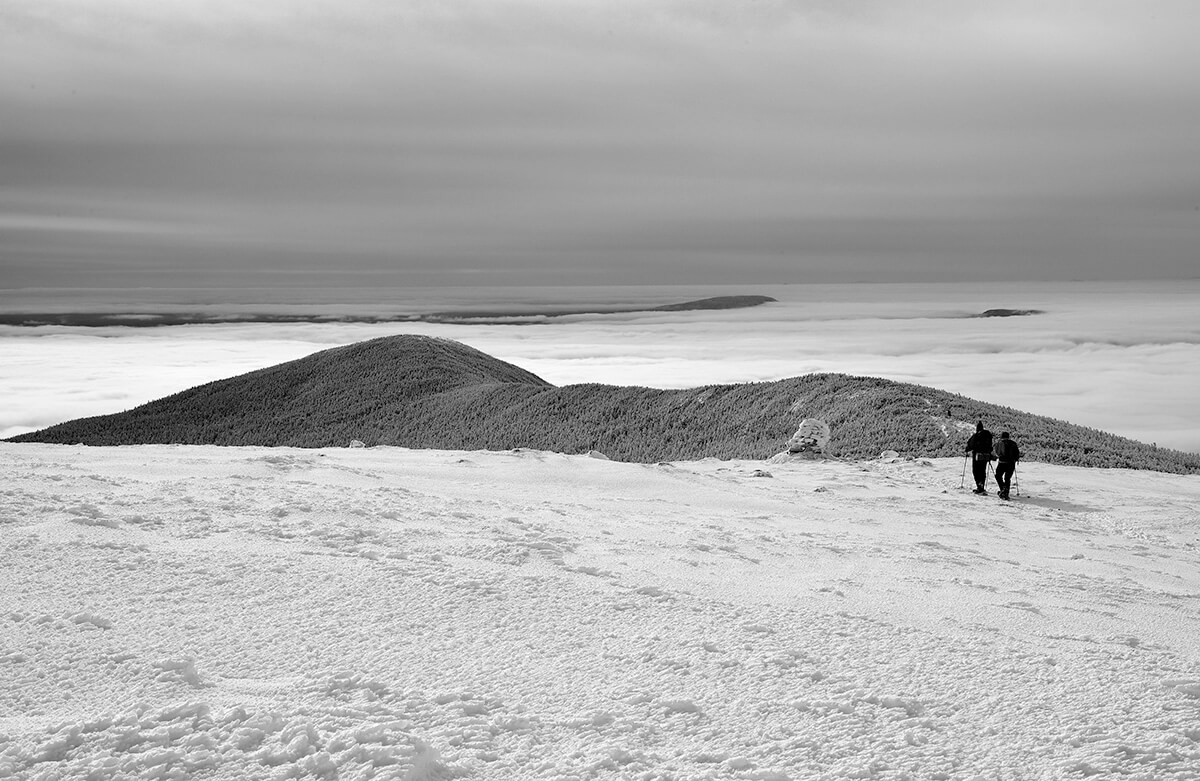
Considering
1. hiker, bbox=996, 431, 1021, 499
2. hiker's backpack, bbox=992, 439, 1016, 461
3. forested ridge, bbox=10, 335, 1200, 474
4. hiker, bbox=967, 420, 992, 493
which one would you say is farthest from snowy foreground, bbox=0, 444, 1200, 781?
forested ridge, bbox=10, 335, 1200, 474

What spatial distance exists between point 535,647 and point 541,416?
42.1 meters

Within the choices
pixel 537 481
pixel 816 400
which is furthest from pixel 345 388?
pixel 537 481

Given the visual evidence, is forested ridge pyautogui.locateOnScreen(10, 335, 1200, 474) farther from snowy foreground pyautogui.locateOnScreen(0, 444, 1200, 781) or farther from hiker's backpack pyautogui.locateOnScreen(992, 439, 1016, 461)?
snowy foreground pyautogui.locateOnScreen(0, 444, 1200, 781)

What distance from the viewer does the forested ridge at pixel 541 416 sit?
29.9 m

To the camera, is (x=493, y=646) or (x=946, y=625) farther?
(x=946, y=625)

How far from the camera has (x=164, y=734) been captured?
15.0 feet

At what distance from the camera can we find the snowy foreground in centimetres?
463

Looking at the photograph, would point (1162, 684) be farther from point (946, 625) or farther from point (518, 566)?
point (518, 566)

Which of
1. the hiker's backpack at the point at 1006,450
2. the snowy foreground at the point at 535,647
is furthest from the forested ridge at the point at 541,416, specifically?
the snowy foreground at the point at 535,647

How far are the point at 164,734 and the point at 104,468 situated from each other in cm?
901

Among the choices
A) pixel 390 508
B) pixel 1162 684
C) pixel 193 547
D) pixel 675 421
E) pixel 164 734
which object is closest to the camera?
pixel 164 734

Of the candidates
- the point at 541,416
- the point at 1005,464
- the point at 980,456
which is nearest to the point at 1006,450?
the point at 1005,464

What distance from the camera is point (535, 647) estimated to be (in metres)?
6.01

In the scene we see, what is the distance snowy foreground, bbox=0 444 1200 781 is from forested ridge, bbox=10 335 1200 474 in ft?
61.5
